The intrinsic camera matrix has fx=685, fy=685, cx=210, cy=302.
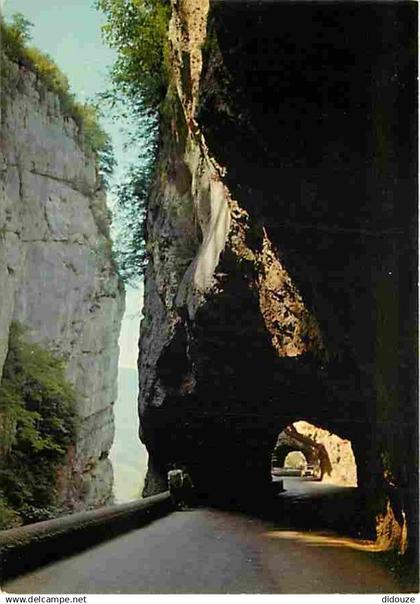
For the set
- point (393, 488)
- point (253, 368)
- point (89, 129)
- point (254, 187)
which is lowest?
point (393, 488)

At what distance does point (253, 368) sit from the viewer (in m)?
4.81

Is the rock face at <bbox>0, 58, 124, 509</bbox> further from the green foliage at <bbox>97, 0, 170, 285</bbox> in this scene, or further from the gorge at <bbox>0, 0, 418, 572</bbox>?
the green foliage at <bbox>97, 0, 170, 285</bbox>

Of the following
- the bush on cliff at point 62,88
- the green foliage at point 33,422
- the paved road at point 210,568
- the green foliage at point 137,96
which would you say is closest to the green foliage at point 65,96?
the bush on cliff at point 62,88

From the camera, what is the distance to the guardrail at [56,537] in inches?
112

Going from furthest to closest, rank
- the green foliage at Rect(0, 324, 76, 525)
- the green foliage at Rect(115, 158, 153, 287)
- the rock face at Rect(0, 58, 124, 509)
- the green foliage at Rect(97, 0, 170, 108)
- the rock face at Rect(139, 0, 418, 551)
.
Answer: the green foliage at Rect(115, 158, 153, 287), the rock face at Rect(0, 58, 124, 509), the green foliage at Rect(97, 0, 170, 108), the green foliage at Rect(0, 324, 76, 525), the rock face at Rect(139, 0, 418, 551)

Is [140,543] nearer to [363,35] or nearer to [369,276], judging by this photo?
[369,276]

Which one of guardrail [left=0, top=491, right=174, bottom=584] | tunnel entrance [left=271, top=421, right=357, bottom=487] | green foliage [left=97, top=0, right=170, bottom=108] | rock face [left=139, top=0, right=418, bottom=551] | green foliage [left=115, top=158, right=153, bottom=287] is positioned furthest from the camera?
tunnel entrance [left=271, top=421, right=357, bottom=487]

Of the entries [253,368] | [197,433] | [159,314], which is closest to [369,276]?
[253,368]

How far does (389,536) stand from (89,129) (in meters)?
3.50

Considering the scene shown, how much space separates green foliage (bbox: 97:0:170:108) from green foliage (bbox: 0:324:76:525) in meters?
2.10

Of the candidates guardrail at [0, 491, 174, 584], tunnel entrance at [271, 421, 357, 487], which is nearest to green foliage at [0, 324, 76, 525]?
guardrail at [0, 491, 174, 584]

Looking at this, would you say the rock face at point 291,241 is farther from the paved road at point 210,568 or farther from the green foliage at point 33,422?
the green foliage at point 33,422

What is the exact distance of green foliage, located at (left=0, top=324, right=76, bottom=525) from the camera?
4.45 metres

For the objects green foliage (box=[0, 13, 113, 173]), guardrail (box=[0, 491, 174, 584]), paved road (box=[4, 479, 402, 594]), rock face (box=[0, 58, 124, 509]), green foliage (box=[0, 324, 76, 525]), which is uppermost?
green foliage (box=[0, 13, 113, 173])
